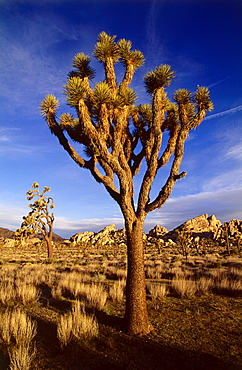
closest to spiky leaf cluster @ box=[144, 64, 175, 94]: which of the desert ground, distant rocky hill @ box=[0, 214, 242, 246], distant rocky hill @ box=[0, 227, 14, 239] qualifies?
the desert ground

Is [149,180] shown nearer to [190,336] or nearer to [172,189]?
[172,189]

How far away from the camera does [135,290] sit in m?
5.43

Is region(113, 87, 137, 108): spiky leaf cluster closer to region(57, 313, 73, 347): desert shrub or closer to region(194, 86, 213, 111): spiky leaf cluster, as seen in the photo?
region(194, 86, 213, 111): spiky leaf cluster

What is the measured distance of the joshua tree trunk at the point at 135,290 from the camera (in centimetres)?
521

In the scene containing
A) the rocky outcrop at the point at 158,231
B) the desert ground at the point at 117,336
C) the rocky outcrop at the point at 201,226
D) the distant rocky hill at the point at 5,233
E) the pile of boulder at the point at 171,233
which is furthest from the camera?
the distant rocky hill at the point at 5,233

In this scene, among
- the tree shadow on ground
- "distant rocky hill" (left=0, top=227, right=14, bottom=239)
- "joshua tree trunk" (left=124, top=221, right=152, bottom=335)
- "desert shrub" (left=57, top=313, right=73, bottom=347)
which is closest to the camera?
the tree shadow on ground

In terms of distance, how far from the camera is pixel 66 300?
8070 millimetres

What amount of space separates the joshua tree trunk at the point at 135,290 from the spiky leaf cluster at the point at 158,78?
14.1 ft

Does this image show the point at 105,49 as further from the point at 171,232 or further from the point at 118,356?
the point at 171,232

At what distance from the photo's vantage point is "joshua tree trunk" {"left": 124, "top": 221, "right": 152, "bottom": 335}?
5.21m

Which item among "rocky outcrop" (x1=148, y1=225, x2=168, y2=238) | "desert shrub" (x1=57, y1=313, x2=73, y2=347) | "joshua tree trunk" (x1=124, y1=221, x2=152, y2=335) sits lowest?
"desert shrub" (x1=57, y1=313, x2=73, y2=347)

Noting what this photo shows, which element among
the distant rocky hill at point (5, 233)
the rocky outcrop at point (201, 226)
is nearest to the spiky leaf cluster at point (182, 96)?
the rocky outcrop at point (201, 226)

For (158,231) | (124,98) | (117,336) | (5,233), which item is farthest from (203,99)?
(5,233)

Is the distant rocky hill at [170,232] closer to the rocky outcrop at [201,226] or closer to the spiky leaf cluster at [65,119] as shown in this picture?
the rocky outcrop at [201,226]
